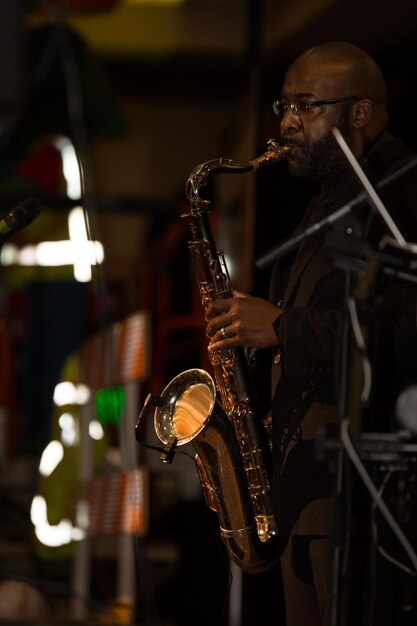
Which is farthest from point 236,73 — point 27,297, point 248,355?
point 248,355

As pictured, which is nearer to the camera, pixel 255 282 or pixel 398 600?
pixel 398 600

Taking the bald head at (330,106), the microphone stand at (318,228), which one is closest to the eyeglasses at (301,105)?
the bald head at (330,106)

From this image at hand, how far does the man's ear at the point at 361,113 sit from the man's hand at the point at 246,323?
490 millimetres

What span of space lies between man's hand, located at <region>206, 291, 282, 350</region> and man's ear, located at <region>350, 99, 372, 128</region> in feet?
1.61

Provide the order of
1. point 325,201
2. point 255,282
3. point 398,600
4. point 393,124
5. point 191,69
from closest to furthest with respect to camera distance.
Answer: point 398,600, point 325,201, point 393,124, point 255,282, point 191,69

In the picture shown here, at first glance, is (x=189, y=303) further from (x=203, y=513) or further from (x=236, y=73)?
(x=236, y=73)

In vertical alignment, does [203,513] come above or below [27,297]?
below

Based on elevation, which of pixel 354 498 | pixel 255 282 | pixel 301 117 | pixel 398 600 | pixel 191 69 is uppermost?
pixel 191 69

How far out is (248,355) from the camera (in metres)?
3.06

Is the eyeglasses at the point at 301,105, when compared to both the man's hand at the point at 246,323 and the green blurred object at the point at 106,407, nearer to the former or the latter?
the man's hand at the point at 246,323

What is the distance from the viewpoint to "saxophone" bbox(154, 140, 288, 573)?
287 cm

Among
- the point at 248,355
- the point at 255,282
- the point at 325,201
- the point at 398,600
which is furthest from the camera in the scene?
the point at 255,282

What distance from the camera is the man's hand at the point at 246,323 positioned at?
2.58 metres

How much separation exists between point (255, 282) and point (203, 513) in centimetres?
191
